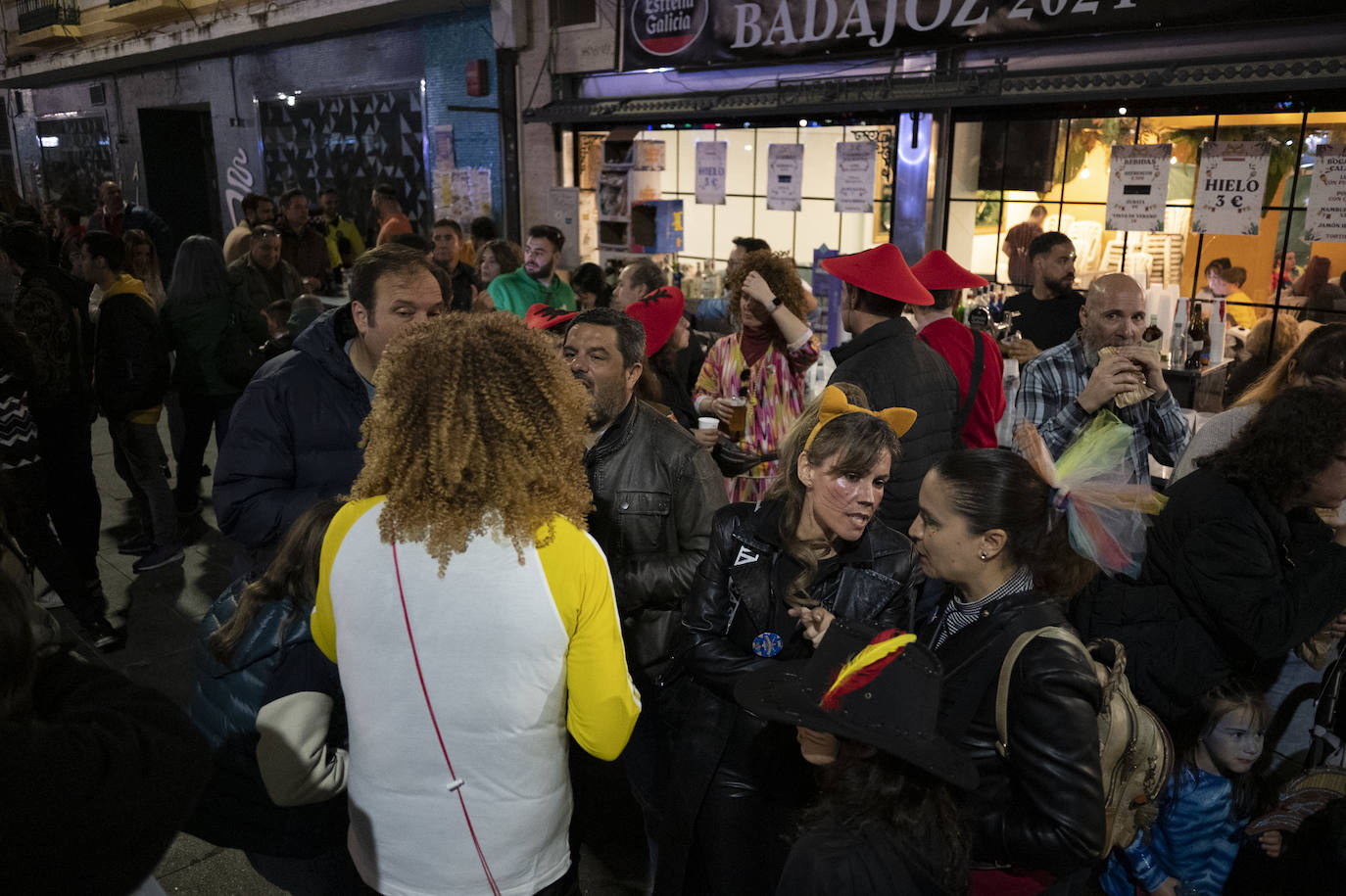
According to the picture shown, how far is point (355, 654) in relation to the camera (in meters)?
1.85

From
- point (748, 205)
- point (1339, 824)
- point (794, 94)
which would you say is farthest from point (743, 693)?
point (748, 205)

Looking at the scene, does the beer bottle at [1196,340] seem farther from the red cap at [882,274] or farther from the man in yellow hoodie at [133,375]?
the man in yellow hoodie at [133,375]

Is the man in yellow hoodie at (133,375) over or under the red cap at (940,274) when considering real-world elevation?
under

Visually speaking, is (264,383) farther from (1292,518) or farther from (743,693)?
(1292,518)

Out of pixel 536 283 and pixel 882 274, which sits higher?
pixel 882 274

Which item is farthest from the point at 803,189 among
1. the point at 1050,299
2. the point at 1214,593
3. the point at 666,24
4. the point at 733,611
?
the point at 733,611

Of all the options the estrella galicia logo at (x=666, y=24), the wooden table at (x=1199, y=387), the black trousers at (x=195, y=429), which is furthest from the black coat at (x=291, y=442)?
the estrella galicia logo at (x=666, y=24)

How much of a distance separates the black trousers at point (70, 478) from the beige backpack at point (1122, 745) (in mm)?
4989

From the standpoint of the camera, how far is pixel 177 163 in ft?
66.2

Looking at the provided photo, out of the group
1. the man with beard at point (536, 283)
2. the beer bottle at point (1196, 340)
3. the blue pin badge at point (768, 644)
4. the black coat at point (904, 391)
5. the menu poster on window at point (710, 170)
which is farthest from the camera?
the menu poster on window at point (710, 170)

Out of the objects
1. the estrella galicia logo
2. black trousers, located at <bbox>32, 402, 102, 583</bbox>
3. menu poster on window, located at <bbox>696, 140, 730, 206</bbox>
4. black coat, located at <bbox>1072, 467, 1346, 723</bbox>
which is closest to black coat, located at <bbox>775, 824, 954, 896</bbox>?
black coat, located at <bbox>1072, 467, 1346, 723</bbox>

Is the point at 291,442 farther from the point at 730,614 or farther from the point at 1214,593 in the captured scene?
the point at 1214,593

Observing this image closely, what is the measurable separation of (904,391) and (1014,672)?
7.12 feet

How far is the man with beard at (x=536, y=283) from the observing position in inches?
270
